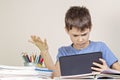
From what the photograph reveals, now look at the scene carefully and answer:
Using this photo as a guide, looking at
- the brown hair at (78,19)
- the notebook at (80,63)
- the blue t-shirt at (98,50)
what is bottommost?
the blue t-shirt at (98,50)

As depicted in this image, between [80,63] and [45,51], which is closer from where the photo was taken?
[80,63]

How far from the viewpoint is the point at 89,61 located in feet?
3.14

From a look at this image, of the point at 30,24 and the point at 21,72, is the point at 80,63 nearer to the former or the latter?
the point at 21,72

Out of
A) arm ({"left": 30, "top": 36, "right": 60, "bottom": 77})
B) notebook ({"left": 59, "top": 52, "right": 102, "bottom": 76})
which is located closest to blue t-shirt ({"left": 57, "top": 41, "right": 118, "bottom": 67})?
arm ({"left": 30, "top": 36, "right": 60, "bottom": 77})

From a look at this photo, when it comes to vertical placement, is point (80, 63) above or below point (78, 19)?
below

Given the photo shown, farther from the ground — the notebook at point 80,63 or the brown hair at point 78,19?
the brown hair at point 78,19

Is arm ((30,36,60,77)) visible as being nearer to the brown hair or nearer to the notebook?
the brown hair

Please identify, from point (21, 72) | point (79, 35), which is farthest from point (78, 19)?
Result: point (21, 72)

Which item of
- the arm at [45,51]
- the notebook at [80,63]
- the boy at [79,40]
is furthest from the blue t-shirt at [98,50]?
the notebook at [80,63]

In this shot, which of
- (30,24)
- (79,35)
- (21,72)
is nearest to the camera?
(21,72)

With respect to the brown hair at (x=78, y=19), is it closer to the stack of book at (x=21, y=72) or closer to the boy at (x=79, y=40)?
the boy at (x=79, y=40)

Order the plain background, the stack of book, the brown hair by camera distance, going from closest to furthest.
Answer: the stack of book < the brown hair < the plain background

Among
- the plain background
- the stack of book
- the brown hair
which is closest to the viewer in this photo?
the stack of book

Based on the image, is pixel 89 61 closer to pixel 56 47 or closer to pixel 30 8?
pixel 56 47
